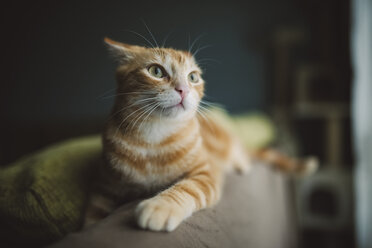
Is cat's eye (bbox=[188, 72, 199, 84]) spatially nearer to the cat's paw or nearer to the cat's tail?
the cat's paw

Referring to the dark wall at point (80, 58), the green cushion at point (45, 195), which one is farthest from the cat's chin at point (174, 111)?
the dark wall at point (80, 58)

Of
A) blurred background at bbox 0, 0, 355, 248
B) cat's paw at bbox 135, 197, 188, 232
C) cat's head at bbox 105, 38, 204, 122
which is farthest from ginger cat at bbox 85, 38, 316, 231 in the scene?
blurred background at bbox 0, 0, 355, 248

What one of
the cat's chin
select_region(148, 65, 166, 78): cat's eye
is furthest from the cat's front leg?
select_region(148, 65, 166, 78): cat's eye

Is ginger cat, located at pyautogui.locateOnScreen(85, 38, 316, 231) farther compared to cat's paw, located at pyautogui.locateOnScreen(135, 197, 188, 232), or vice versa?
ginger cat, located at pyautogui.locateOnScreen(85, 38, 316, 231)

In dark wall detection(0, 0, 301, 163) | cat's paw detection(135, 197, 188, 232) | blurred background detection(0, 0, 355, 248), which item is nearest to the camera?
cat's paw detection(135, 197, 188, 232)

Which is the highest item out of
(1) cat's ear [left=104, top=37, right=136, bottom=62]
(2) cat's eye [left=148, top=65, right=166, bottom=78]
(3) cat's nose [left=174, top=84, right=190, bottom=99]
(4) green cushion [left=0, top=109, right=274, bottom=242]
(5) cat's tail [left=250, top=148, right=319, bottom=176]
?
(1) cat's ear [left=104, top=37, right=136, bottom=62]

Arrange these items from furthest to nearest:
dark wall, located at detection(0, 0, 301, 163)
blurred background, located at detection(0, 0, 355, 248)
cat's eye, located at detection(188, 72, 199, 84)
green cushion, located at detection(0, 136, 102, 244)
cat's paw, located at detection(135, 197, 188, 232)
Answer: blurred background, located at detection(0, 0, 355, 248)
dark wall, located at detection(0, 0, 301, 163)
cat's eye, located at detection(188, 72, 199, 84)
green cushion, located at detection(0, 136, 102, 244)
cat's paw, located at detection(135, 197, 188, 232)

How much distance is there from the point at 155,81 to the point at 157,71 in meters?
0.04

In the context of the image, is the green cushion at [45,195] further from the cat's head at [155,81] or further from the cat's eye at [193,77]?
the cat's eye at [193,77]

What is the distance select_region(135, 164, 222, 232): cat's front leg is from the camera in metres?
0.49

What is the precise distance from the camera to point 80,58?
145cm

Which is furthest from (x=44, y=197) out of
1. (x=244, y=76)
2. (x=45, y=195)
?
(x=244, y=76)

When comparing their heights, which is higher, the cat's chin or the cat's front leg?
the cat's chin

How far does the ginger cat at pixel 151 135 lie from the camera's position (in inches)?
27.2
